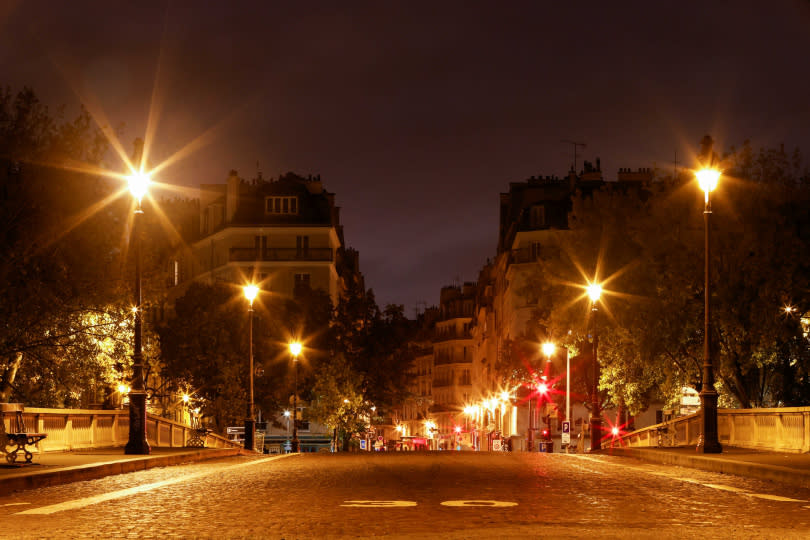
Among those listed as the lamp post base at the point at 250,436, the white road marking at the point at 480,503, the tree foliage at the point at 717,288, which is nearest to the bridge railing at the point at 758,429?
the tree foliage at the point at 717,288

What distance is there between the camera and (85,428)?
27.0 m

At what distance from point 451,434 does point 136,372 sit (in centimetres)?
12998

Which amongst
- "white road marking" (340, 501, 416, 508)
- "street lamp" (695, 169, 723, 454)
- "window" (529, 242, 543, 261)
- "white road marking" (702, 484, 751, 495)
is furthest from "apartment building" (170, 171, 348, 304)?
"white road marking" (340, 501, 416, 508)

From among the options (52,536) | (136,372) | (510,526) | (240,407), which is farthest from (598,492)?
(240,407)

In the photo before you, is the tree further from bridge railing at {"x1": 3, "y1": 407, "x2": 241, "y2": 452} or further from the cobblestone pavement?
the cobblestone pavement

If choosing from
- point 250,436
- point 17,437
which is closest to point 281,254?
point 250,436

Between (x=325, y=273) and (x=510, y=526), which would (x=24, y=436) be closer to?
(x=510, y=526)

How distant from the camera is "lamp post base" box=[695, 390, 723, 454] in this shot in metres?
25.1

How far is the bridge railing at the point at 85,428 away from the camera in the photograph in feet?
77.5

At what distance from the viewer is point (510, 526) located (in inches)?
409

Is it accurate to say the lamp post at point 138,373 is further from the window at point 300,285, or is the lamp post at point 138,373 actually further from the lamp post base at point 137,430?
the window at point 300,285

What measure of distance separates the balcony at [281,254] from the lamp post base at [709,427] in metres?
63.7

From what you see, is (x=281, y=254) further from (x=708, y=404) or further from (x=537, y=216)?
(x=708, y=404)

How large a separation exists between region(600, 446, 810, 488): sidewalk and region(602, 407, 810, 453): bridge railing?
12.5 inches
